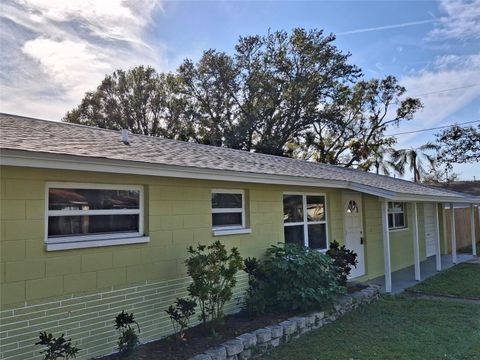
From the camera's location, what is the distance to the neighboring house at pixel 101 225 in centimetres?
439

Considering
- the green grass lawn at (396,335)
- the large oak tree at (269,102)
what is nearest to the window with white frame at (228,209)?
the green grass lawn at (396,335)

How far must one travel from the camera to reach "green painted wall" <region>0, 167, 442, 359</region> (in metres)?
4.36

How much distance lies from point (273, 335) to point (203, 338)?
105 centimetres

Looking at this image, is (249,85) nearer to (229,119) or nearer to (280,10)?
(229,119)

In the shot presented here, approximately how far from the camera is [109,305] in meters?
5.25

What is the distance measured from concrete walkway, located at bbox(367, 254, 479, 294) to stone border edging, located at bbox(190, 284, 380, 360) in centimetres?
287

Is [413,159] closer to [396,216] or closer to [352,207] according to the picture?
[396,216]

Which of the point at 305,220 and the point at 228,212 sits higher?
the point at 228,212

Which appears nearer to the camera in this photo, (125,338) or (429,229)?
(125,338)

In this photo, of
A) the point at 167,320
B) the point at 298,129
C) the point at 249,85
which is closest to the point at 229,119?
the point at 249,85

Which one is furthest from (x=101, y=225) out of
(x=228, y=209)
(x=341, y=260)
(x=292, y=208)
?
(x=341, y=260)

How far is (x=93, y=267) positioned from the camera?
16.7ft

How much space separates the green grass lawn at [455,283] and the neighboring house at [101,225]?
460 cm

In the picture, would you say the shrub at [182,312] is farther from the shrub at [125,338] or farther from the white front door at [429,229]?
the white front door at [429,229]
